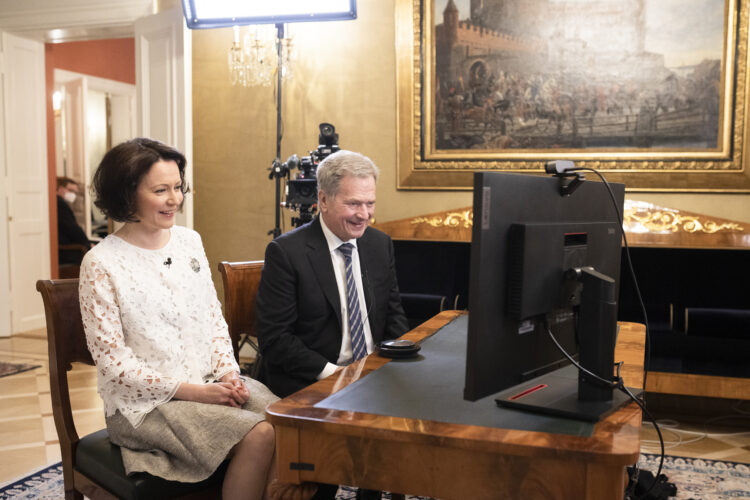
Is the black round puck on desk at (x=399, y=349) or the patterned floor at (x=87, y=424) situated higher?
the black round puck on desk at (x=399, y=349)

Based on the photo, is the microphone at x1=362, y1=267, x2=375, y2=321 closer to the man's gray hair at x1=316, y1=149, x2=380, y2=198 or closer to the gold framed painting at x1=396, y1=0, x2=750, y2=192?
the man's gray hair at x1=316, y1=149, x2=380, y2=198

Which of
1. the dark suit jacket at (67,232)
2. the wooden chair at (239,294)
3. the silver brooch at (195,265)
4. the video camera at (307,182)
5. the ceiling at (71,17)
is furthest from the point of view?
the dark suit jacket at (67,232)

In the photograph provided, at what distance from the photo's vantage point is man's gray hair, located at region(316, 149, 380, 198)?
214 cm

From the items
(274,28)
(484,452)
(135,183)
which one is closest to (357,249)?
(135,183)

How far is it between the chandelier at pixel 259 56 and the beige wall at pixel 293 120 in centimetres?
11

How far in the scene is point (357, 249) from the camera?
2275mm

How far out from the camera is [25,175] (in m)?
6.22

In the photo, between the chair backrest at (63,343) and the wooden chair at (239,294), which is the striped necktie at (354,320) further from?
the chair backrest at (63,343)

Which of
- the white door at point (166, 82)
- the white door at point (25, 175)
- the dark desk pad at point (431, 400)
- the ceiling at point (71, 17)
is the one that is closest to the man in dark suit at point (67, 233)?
the white door at point (25, 175)

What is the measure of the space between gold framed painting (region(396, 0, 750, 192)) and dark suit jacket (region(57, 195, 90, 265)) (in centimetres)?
405

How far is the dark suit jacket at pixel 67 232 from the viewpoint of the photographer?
715 cm

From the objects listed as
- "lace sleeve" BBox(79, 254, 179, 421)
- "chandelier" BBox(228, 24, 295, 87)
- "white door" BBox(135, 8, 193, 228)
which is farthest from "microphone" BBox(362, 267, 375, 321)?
"chandelier" BBox(228, 24, 295, 87)

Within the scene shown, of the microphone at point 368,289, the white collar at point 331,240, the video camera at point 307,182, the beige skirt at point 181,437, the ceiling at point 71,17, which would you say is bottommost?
the beige skirt at point 181,437

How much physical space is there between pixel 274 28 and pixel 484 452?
4.37 metres
